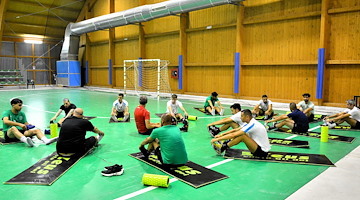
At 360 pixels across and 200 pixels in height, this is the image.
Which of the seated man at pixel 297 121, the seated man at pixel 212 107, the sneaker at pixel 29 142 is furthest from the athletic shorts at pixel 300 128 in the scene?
the sneaker at pixel 29 142

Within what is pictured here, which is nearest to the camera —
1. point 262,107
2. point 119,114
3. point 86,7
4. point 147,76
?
point 119,114

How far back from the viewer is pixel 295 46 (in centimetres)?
1997

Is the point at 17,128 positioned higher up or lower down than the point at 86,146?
higher up

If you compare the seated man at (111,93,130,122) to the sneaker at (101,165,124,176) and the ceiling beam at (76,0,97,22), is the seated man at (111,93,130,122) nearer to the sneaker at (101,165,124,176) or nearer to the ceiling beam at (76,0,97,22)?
the sneaker at (101,165,124,176)

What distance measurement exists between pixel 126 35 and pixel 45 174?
96.5 ft

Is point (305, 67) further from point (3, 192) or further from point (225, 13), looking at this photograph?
point (3, 192)

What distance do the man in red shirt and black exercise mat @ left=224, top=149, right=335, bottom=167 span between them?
133 inches

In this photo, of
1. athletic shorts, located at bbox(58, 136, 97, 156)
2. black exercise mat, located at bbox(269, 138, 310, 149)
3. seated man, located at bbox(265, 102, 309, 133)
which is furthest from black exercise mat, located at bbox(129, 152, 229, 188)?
seated man, located at bbox(265, 102, 309, 133)

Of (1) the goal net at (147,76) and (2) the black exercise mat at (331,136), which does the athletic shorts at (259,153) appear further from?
(1) the goal net at (147,76)

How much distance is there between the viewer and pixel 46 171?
7.15 metres

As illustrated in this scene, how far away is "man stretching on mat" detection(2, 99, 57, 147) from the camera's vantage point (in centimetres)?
966

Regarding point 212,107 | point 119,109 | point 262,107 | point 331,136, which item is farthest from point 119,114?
point 331,136

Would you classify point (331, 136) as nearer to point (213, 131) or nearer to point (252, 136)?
point (213, 131)

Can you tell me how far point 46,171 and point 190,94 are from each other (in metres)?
20.7
